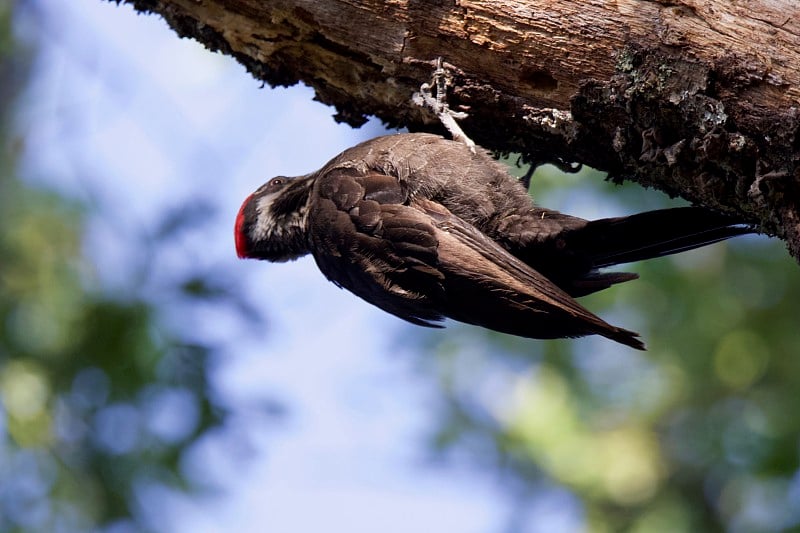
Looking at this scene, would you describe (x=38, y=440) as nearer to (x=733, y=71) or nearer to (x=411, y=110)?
(x=411, y=110)

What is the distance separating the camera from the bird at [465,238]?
3490 millimetres

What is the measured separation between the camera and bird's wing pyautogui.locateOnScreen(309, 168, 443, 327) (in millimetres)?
3656

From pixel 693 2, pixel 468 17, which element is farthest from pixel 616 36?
pixel 468 17

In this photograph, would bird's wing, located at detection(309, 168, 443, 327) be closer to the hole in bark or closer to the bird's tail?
the bird's tail

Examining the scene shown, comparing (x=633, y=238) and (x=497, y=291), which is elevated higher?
(x=633, y=238)

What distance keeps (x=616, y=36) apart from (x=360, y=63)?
1.10 metres

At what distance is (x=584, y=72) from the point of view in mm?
3176

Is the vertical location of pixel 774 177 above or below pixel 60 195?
above

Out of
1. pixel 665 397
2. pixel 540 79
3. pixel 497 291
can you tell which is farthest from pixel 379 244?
pixel 665 397

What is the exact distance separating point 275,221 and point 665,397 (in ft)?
13.7

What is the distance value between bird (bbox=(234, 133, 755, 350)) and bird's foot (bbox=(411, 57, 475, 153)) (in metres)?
0.15

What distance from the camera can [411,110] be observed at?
379 cm

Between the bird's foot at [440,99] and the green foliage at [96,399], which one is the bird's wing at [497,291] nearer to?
the bird's foot at [440,99]

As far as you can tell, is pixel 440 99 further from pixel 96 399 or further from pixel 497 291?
pixel 96 399
